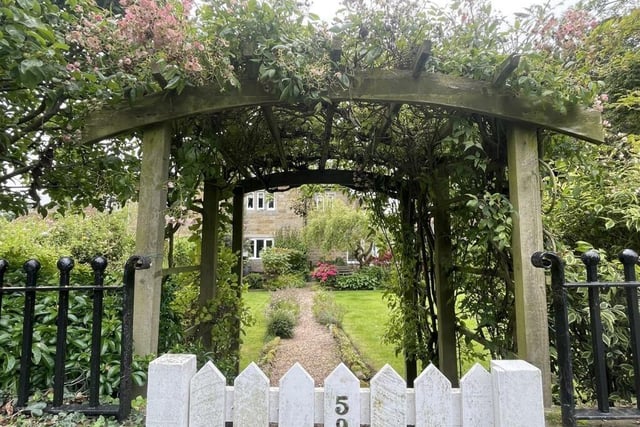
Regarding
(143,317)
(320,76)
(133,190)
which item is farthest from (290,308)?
(320,76)

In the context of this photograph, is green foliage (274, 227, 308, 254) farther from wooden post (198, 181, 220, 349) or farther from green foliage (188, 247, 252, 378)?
wooden post (198, 181, 220, 349)

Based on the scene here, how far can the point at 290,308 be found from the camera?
7.11m

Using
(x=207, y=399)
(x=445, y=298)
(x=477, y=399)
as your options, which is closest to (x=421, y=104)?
(x=477, y=399)

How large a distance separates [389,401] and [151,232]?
136cm

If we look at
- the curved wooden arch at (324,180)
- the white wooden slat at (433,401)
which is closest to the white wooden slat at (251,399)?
Answer: the white wooden slat at (433,401)

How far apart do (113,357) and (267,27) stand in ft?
5.38

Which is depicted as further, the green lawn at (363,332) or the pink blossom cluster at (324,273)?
the pink blossom cluster at (324,273)

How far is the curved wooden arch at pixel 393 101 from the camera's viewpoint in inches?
68.8

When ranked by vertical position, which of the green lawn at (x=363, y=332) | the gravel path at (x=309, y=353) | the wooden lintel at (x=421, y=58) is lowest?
the gravel path at (x=309, y=353)

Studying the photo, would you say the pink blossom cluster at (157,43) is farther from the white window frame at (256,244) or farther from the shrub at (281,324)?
the white window frame at (256,244)

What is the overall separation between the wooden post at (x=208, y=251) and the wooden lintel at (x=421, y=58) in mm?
1931

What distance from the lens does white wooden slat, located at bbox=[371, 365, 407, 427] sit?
3.78 ft

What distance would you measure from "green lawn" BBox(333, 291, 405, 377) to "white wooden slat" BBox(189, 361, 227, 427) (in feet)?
10.4

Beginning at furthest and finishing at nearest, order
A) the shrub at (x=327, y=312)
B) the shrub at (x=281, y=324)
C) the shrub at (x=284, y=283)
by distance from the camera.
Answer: the shrub at (x=284, y=283), the shrub at (x=327, y=312), the shrub at (x=281, y=324)
